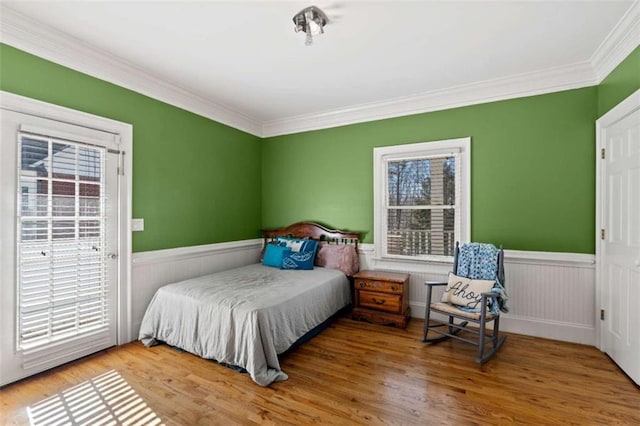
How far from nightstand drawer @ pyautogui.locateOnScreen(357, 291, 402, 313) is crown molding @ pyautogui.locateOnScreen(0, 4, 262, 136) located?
3018 mm

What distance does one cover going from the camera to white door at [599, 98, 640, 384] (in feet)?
7.51

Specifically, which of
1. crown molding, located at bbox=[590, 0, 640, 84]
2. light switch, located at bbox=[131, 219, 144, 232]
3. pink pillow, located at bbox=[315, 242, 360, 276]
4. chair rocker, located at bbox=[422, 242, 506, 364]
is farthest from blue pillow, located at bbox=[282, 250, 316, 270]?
crown molding, located at bbox=[590, 0, 640, 84]

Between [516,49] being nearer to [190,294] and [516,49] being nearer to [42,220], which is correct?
[190,294]

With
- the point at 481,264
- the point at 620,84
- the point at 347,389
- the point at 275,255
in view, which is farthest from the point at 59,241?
the point at 620,84

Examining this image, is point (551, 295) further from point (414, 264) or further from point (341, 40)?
point (341, 40)

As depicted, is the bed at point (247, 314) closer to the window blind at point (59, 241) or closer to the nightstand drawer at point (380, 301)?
the nightstand drawer at point (380, 301)

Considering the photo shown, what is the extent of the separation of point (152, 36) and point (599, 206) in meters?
4.31

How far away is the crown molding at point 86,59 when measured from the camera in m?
2.24

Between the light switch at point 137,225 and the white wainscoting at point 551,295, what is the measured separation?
155 inches

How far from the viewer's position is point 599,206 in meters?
2.86

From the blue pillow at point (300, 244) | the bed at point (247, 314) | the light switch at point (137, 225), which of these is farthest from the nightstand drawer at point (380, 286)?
the light switch at point (137, 225)

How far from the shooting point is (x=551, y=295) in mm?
3121

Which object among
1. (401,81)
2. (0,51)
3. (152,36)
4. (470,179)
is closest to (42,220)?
(0,51)

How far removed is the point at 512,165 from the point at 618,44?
4.09ft
